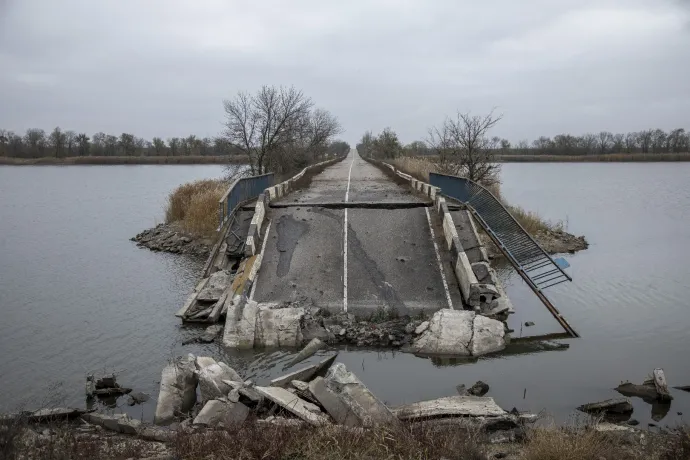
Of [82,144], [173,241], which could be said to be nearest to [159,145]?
[82,144]

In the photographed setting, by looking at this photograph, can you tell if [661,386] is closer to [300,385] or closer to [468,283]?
[468,283]

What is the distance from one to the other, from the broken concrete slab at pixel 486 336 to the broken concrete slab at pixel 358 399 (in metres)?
4.05

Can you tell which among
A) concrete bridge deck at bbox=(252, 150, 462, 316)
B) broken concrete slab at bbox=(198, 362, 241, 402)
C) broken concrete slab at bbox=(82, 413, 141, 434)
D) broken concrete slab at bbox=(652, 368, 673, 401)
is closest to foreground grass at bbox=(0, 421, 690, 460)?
broken concrete slab at bbox=(82, 413, 141, 434)

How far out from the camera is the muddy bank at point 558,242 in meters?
23.4

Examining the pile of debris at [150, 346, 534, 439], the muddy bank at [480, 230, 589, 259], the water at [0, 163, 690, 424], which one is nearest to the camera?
the pile of debris at [150, 346, 534, 439]

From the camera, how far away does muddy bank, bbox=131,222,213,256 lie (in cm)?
2276

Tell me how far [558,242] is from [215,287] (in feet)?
54.4

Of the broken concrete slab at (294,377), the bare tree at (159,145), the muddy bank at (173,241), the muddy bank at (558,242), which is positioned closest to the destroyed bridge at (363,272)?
the broken concrete slab at (294,377)

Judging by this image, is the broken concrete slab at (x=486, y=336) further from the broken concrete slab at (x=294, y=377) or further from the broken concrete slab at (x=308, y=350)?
the broken concrete slab at (x=294, y=377)

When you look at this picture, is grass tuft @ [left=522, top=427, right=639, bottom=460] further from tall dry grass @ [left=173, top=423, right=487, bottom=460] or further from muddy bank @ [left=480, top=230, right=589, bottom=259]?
muddy bank @ [left=480, top=230, right=589, bottom=259]

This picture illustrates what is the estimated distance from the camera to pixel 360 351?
11.1m

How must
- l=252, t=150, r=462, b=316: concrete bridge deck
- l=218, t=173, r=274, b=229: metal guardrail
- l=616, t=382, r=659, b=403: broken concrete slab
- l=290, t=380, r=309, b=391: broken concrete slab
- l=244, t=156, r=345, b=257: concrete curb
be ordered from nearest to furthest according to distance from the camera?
l=290, t=380, r=309, b=391: broken concrete slab
l=616, t=382, r=659, b=403: broken concrete slab
l=252, t=150, r=462, b=316: concrete bridge deck
l=244, t=156, r=345, b=257: concrete curb
l=218, t=173, r=274, b=229: metal guardrail

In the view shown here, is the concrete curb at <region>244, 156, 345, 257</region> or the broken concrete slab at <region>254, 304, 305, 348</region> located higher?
the concrete curb at <region>244, 156, 345, 257</region>

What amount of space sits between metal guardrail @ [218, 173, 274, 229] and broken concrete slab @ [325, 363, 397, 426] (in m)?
8.03
